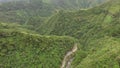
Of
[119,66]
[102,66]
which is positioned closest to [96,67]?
[102,66]

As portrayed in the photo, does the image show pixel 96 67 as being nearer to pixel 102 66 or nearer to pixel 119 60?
pixel 102 66

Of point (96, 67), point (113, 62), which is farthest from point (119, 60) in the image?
point (96, 67)

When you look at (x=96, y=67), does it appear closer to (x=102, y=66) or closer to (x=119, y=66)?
(x=102, y=66)

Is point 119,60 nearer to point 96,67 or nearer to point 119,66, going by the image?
point 119,66
